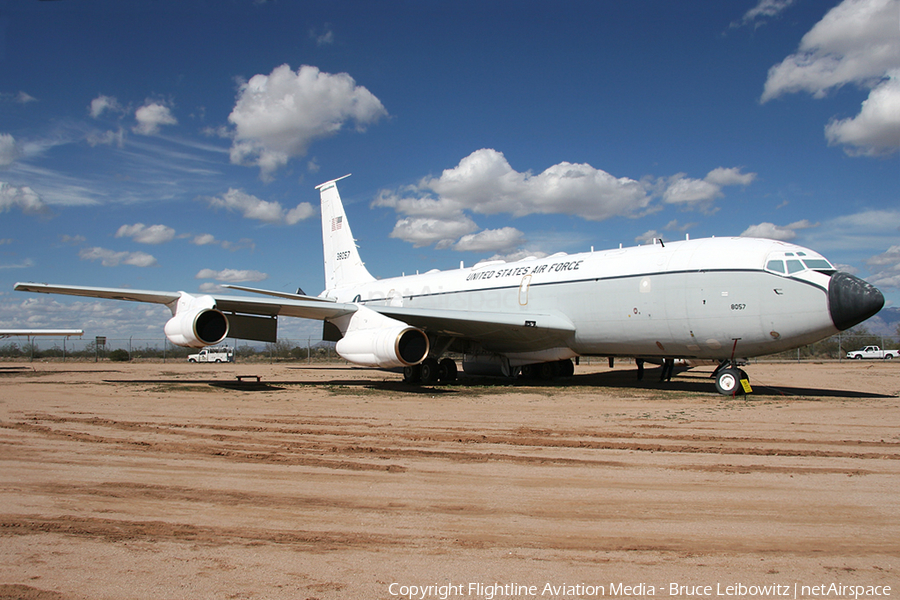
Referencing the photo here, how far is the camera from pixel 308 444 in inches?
287

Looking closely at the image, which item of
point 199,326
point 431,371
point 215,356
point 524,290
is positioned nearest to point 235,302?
point 199,326

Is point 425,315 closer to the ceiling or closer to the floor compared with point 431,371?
closer to the ceiling

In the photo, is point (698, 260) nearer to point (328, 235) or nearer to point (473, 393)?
point (473, 393)

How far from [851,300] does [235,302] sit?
14067mm

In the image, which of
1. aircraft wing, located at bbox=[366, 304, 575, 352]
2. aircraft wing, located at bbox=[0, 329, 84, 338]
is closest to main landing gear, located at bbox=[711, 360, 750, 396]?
aircraft wing, located at bbox=[366, 304, 575, 352]

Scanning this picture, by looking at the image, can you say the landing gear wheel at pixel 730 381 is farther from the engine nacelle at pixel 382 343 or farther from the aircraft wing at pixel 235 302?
the aircraft wing at pixel 235 302

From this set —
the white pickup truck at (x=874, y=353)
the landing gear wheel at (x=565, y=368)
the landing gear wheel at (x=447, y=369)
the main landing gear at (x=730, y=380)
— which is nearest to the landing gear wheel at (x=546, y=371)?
the landing gear wheel at (x=565, y=368)

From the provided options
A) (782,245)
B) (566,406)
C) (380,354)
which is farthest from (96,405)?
(782,245)

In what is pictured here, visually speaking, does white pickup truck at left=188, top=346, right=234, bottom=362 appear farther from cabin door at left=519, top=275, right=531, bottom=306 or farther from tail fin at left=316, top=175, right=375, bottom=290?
cabin door at left=519, top=275, right=531, bottom=306

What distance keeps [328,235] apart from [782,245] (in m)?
19.0

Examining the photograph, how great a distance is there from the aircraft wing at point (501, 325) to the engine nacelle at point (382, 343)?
590 mm

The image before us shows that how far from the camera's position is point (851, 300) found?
10.9m

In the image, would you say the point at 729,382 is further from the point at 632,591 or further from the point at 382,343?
the point at 632,591

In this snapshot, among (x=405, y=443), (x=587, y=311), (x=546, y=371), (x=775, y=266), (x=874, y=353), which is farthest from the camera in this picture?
(x=874, y=353)
